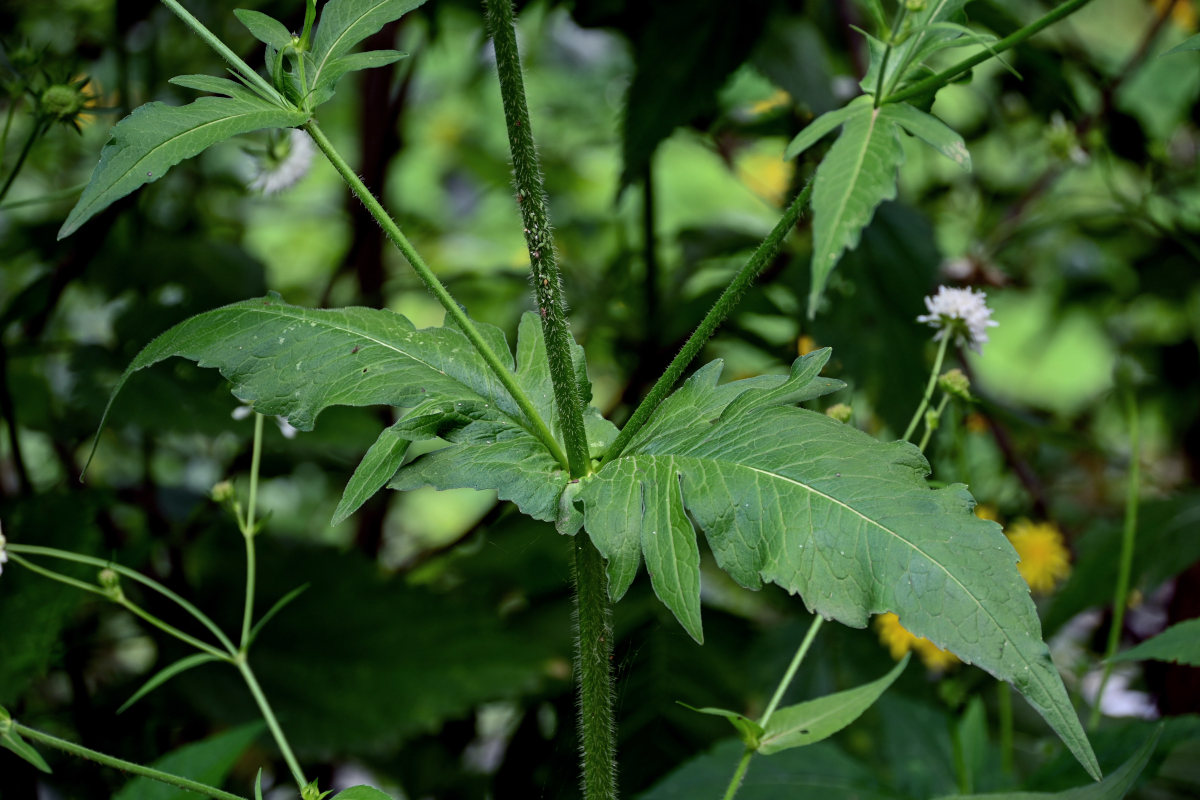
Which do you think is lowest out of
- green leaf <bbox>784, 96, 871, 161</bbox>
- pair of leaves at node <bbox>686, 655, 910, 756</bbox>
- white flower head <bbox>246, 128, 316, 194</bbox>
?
pair of leaves at node <bbox>686, 655, 910, 756</bbox>

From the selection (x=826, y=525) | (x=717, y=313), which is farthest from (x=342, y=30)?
(x=826, y=525)

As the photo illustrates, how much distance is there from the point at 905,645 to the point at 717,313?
2.16 feet

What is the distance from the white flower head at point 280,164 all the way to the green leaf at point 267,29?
27 centimetres

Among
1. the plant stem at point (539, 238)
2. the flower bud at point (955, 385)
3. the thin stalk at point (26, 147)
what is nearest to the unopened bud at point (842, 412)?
the flower bud at point (955, 385)

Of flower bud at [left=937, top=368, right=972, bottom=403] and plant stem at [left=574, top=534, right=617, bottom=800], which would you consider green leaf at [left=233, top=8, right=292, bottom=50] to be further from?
flower bud at [left=937, top=368, right=972, bottom=403]

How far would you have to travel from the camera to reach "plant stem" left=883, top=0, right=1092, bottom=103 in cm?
47

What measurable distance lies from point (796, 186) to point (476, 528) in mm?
571

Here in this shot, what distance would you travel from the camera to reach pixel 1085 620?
1.57m

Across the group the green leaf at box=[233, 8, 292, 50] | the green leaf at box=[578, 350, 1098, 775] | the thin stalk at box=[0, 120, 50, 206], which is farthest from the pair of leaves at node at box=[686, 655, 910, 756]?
the thin stalk at box=[0, 120, 50, 206]

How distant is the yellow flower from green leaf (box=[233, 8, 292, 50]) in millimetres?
1029

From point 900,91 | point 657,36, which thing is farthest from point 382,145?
point 900,91

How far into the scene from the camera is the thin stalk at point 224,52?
1.63 ft

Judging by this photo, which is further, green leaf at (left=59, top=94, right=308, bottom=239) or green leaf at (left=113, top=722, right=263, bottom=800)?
green leaf at (left=113, top=722, right=263, bottom=800)

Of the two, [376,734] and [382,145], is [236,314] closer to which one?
→ [376,734]
